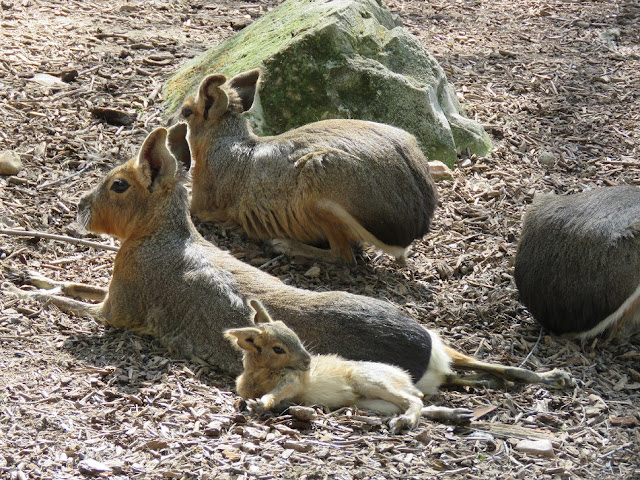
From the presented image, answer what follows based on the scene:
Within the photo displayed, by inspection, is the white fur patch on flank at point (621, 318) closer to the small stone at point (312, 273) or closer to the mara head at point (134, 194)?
the small stone at point (312, 273)

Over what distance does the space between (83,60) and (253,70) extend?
2.40m

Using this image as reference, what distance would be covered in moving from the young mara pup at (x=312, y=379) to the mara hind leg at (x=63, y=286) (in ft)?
5.25

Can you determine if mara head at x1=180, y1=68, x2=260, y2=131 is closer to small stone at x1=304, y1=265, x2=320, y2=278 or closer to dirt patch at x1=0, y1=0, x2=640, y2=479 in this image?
dirt patch at x1=0, y1=0, x2=640, y2=479

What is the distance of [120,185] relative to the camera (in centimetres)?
604

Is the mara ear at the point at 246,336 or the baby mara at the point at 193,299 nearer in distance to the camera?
the mara ear at the point at 246,336

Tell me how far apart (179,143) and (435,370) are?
250cm

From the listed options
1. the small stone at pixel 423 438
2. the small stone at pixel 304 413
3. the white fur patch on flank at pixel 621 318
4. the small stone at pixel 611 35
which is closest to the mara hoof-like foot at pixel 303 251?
the white fur patch on flank at pixel 621 318

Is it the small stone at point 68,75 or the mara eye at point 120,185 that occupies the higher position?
the small stone at point 68,75

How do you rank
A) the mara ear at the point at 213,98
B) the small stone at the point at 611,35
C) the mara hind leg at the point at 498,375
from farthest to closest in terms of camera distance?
the small stone at the point at 611,35 → the mara ear at the point at 213,98 → the mara hind leg at the point at 498,375

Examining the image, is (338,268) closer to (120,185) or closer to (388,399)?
(120,185)

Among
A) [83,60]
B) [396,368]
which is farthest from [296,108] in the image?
[396,368]

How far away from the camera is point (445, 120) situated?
27.2 feet

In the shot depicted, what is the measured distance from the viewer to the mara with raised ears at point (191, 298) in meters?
5.17

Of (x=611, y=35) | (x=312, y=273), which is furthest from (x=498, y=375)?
(x=611, y=35)
